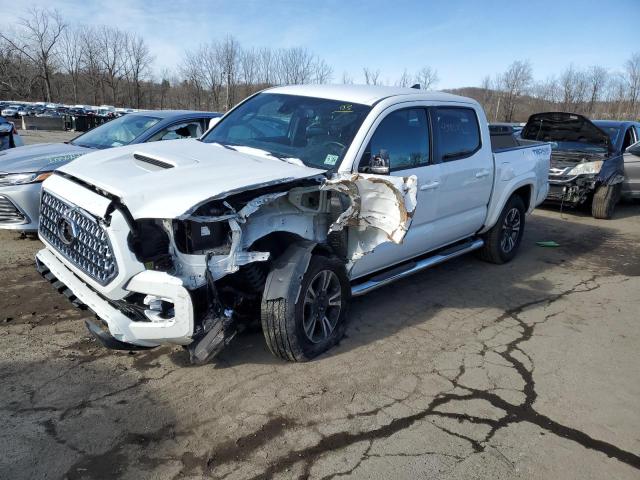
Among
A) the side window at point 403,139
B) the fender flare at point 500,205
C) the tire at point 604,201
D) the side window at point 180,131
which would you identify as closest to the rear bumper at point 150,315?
the side window at point 403,139

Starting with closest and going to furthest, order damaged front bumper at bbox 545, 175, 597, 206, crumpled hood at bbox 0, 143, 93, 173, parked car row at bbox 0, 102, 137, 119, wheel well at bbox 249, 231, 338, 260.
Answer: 1. wheel well at bbox 249, 231, 338, 260
2. crumpled hood at bbox 0, 143, 93, 173
3. damaged front bumper at bbox 545, 175, 597, 206
4. parked car row at bbox 0, 102, 137, 119

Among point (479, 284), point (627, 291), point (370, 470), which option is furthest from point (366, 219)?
point (627, 291)

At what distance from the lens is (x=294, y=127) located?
4.29m

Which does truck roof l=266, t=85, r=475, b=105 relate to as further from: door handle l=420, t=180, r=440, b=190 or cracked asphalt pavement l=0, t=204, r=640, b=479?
cracked asphalt pavement l=0, t=204, r=640, b=479

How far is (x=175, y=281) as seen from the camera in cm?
279

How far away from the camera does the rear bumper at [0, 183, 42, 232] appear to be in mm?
5141

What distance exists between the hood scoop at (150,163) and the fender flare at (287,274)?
1.01m

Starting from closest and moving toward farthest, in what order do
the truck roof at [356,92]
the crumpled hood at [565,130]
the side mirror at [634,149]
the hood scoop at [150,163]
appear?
the hood scoop at [150,163], the truck roof at [356,92], the side mirror at [634,149], the crumpled hood at [565,130]

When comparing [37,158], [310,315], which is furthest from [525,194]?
[37,158]

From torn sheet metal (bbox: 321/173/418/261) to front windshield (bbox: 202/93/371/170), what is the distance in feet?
1.23

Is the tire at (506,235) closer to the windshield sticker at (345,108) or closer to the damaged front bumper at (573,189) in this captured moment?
the windshield sticker at (345,108)

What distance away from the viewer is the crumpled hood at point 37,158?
5.34 meters

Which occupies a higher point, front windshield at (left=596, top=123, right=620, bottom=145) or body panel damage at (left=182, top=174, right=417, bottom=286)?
front windshield at (left=596, top=123, right=620, bottom=145)

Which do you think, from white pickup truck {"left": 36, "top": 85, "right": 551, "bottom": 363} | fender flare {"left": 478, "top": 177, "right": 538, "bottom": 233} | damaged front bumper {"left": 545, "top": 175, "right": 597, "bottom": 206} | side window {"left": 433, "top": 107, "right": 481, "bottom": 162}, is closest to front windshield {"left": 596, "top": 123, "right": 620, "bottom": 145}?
Answer: damaged front bumper {"left": 545, "top": 175, "right": 597, "bottom": 206}
